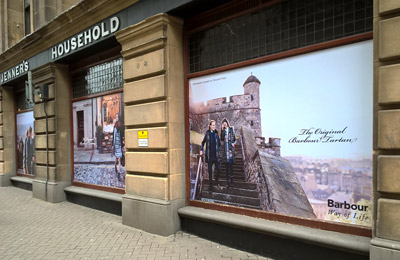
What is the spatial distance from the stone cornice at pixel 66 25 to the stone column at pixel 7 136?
6.70 feet

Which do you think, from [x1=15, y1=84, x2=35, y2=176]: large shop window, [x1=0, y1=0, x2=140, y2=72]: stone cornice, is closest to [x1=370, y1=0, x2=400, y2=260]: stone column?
[x1=0, y1=0, x2=140, y2=72]: stone cornice

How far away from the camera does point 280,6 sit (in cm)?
433

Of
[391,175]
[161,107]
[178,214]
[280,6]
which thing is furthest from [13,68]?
[391,175]

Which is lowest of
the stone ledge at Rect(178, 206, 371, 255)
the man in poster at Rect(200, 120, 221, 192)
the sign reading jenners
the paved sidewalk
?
the paved sidewalk

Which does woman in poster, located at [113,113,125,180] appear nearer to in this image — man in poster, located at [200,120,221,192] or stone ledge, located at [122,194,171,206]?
stone ledge, located at [122,194,171,206]

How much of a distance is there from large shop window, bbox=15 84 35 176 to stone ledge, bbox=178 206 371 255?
8.41 metres

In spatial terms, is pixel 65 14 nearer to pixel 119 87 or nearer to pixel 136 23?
pixel 119 87

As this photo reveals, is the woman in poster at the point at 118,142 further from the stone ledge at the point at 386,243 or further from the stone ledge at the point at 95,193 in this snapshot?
the stone ledge at the point at 386,243

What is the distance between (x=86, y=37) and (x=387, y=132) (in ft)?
22.0

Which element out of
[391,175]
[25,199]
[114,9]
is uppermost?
[114,9]

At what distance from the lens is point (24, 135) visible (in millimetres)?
11312

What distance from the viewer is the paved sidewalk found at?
14.5 feet

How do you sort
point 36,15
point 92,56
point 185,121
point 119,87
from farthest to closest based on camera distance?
point 36,15 < point 92,56 < point 119,87 < point 185,121

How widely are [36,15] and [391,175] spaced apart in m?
11.5
